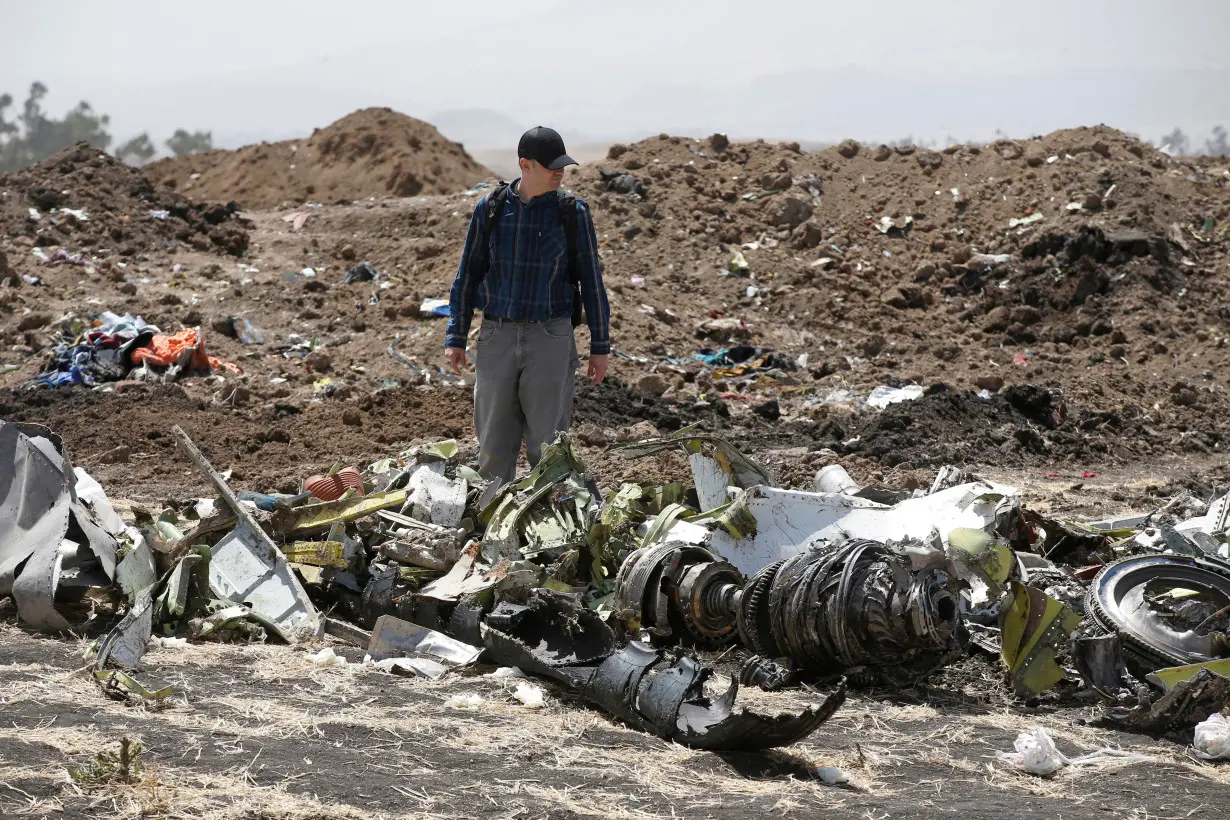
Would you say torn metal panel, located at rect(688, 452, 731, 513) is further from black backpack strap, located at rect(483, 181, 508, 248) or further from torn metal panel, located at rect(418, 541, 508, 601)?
black backpack strap, located at rect(483, 181, 508, 248)

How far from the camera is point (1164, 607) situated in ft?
16.5

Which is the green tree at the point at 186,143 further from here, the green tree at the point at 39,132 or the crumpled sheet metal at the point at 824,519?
the crumpled sheet metal at the point at 824,519

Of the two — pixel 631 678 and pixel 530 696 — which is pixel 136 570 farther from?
pixel 631 678

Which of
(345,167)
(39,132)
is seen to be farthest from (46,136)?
(345,167)

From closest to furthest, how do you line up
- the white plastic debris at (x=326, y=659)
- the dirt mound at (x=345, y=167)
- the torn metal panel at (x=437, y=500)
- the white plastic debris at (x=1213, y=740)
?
the white plastic debris at (x=1213, y=740) → the white plastic debris at (x=326, y=659) → the torn metal panel at (x=437, y=500) → the dirt mound at (x=345, y=167)

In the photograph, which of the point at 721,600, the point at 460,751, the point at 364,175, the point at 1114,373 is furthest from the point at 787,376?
the point at 364,175

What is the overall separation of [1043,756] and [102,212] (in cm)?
1766

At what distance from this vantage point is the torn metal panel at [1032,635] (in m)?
4.66

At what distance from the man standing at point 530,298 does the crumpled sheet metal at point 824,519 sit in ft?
3.79

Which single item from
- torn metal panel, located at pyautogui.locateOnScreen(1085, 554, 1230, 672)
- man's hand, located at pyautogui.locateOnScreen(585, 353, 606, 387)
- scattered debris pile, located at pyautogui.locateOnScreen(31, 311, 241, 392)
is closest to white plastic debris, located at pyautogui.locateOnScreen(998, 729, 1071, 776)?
torn metal panel, located at pyautogui.locateOnScreen(1085, 554, 1230, 672)

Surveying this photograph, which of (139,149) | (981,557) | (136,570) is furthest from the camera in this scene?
(139,149)

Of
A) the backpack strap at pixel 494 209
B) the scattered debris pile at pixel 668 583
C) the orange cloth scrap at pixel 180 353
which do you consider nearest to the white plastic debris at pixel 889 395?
the scattered debris pile at pixel 668 583

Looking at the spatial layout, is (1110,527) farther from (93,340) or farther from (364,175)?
(364,175)

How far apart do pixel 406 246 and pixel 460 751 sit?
1452 cm
